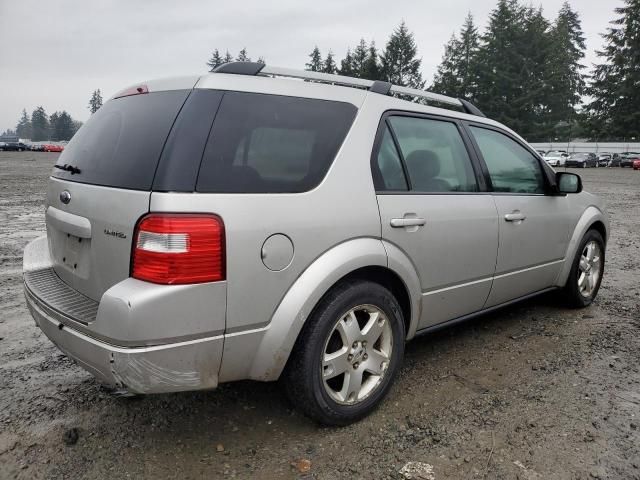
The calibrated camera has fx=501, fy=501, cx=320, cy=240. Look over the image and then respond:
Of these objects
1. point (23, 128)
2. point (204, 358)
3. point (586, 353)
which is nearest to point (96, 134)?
point (204, 358)

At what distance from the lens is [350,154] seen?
2.57 m

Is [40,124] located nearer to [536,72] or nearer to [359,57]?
[359,57]

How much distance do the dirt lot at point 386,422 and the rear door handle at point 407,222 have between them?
1014 mm

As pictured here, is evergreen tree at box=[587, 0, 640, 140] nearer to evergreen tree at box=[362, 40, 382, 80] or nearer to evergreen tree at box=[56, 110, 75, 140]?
evergreen tree at box=[362, 40, 382, 80]

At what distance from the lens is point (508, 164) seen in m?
3.73

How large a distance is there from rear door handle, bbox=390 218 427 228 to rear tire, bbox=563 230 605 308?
216cm

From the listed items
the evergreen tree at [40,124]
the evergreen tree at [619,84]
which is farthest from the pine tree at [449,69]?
the evergreen tree at [40,124]

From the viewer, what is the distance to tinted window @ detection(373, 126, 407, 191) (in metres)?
2.70

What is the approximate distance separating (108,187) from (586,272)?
4.07 m

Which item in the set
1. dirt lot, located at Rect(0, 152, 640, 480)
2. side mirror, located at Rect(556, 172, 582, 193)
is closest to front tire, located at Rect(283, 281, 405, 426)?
dirt lot, located at Rect(0, 152, 640, 480)

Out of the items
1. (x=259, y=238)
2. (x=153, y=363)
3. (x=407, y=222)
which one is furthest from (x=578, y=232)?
(x=153, y=363)

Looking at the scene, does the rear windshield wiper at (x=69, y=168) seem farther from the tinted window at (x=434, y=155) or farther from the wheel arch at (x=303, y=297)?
the tinted window at (x=434, y=155)

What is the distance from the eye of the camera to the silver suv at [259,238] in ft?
6.64

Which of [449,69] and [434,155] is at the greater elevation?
[449,69]
